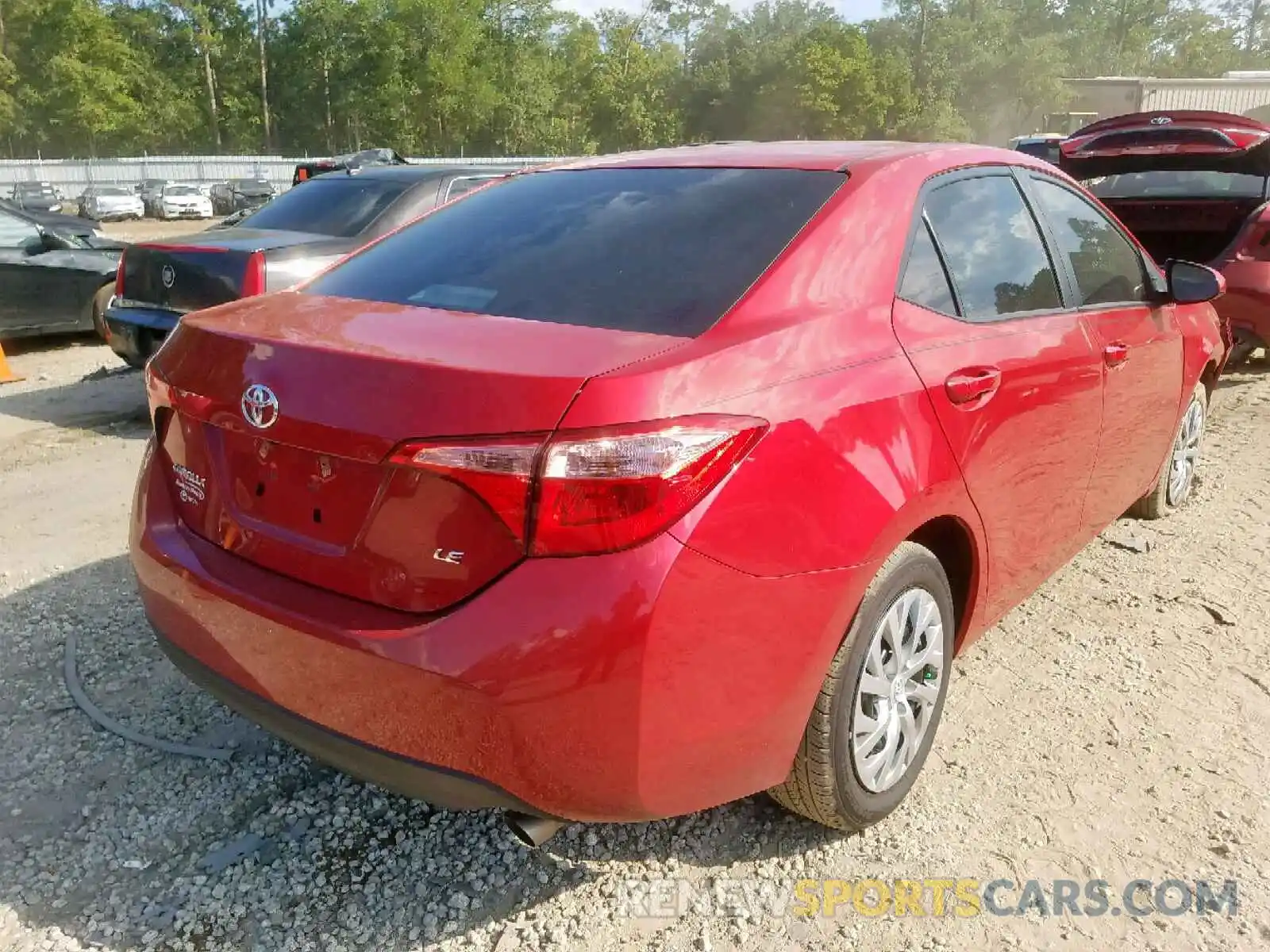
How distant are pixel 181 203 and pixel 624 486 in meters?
39.1

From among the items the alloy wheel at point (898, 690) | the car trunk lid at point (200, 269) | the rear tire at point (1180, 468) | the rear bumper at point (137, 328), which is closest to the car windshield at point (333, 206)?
the car trunk lid at point (200, 269)

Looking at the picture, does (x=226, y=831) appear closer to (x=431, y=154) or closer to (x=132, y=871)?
(x=132, y=871)

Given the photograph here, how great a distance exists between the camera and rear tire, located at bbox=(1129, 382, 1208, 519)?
4.42 metres

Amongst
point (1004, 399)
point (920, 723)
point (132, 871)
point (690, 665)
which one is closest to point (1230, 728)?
point (920, 723)

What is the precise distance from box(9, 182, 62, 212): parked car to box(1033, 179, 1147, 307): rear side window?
90.0 feet

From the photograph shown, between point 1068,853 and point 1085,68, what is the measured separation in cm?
11073

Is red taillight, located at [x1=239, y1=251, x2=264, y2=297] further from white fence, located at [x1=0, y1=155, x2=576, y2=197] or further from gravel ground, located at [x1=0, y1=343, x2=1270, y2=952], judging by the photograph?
white fence, located at [x1=0, y1=155, x2=576, y2=197]

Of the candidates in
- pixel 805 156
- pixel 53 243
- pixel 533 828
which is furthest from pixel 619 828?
pixel 53 243

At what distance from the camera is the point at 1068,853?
2453 millimetres

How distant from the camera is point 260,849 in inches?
96.6

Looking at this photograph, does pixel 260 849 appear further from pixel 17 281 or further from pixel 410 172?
pixel 17 281

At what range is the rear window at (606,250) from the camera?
219cm

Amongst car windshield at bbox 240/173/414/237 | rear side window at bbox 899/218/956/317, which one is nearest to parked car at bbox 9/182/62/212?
car windshield at bbox 240/173/414/237

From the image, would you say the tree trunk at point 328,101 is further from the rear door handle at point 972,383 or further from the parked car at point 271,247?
the rear door handle at point 972,383
